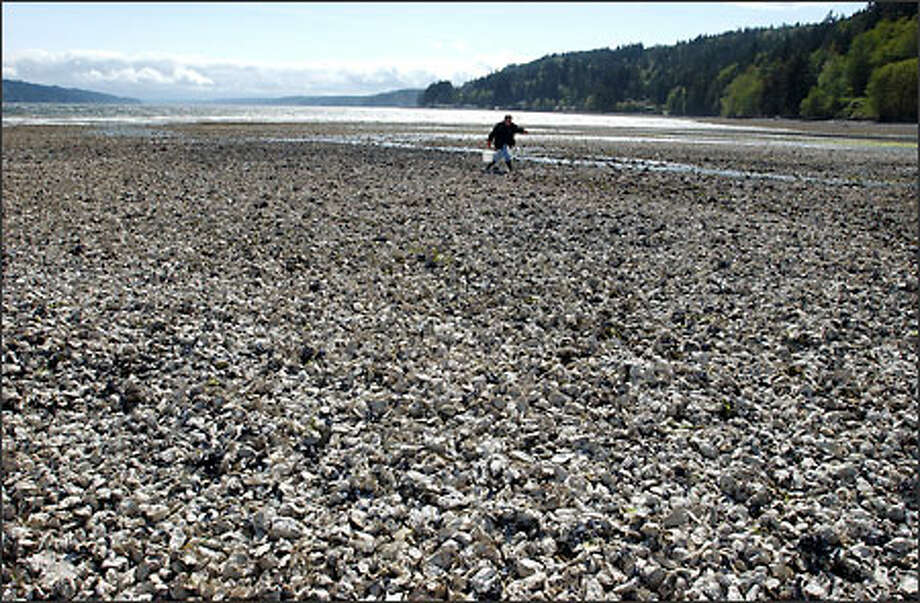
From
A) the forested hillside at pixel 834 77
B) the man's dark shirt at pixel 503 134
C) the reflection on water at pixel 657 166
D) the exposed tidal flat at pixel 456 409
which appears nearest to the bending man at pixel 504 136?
the man's dark shirt at pixel 503 134

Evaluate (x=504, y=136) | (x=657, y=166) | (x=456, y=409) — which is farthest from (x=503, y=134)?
(x=456, y=409)

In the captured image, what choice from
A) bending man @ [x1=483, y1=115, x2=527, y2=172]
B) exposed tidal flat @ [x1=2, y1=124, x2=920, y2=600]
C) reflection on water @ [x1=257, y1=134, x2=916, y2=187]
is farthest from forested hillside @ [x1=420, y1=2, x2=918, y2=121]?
exposed tidal flat @ [x1=2, y1=124, x2=920, y2=600]

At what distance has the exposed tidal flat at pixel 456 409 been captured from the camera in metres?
5.99

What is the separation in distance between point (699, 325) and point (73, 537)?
10364 mm

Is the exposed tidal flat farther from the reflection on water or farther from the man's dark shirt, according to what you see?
the man's dark shirt

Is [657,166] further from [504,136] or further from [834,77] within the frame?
[834,77]

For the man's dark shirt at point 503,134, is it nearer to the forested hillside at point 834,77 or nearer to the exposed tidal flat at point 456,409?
the exposed tidal flat at point 456,409

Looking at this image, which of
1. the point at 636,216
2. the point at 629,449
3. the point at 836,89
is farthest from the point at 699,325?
the point at 836,89

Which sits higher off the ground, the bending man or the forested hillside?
the forested hillside

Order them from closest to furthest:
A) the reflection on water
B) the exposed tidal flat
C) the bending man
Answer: the exposed tidal flat < the reflection on water < the bending man

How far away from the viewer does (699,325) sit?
11977 millimetres

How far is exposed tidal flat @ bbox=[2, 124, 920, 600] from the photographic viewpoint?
5.99 m

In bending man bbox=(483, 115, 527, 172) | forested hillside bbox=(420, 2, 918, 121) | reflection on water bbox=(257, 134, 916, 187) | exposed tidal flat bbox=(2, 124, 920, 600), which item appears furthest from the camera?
forested hillside bbox=(420, 2, 918, 121)

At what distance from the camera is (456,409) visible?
A: 877cm
